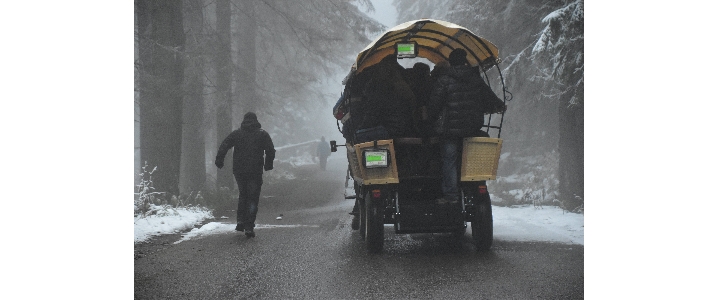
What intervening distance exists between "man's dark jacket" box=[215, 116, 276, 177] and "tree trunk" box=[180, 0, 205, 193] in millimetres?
1130

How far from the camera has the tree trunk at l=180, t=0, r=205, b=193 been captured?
8.05 m

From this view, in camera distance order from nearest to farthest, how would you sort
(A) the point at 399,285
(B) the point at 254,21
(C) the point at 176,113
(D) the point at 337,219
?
(A) the point at 399,285, (C) the point at 176,113, (D) the point at 337,219, (B) the point at 254,21

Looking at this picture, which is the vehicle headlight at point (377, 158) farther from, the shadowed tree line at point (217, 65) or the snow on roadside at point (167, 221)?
the shadowed tree line at point (217, 65)

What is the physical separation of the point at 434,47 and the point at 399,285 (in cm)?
375

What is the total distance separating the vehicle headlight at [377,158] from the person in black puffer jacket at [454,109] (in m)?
0.61

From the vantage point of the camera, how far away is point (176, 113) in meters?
6.96

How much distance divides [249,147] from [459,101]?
301 cm

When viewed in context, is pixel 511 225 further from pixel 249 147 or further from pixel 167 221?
pixel 167 221

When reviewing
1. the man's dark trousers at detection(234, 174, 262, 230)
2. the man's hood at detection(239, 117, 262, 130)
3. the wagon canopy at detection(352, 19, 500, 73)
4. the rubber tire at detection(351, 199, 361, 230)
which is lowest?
the rubber tire at detection(351, 199, 361, 230)

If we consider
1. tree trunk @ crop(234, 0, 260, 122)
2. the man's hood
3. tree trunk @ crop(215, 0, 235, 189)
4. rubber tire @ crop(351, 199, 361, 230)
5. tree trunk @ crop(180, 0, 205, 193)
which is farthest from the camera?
tree trunk @ crop(234, 0, 260, 122)

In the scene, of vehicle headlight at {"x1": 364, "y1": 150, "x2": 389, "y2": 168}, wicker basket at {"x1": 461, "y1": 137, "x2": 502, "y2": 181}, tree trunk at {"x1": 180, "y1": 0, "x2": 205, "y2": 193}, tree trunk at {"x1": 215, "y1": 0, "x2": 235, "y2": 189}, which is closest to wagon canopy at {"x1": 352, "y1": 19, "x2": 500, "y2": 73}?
vehicle headlight at {"x1": 364, "y1": 150, "x2": 389, "y2": 168}

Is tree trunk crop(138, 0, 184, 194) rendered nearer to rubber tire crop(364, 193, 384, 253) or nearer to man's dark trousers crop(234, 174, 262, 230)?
man's dark trousers crop(234, 174, 262, 230)
